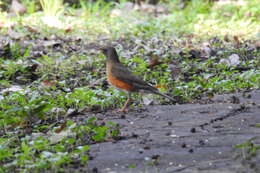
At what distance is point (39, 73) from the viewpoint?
7043 mm

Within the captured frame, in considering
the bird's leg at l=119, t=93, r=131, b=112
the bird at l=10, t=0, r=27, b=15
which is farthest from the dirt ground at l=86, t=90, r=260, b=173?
the bird at l=10, t=0, r=27, b=15

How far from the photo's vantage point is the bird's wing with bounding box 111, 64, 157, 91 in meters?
5.02

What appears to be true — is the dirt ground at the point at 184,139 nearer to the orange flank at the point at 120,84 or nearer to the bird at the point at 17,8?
the orange flank at the point at 120,84

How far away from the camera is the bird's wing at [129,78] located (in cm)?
502

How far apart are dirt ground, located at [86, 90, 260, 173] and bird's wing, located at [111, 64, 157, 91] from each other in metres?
0.23

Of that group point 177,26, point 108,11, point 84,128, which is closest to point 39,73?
point 84,128

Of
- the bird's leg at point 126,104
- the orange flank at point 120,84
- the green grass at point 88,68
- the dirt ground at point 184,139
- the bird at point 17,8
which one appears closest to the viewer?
the dirt ground at point 184,139

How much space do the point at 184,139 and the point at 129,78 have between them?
1.40 meters

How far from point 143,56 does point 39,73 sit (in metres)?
1.76

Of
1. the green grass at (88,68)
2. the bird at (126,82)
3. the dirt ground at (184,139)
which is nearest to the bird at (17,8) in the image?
the green grass at (88,68)

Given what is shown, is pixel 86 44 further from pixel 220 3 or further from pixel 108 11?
pixel 220 3

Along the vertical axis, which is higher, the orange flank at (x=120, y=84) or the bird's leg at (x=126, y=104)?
the orange flank at (x=120, y=84)

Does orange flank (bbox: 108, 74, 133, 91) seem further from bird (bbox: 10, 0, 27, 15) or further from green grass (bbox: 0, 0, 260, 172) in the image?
bird (bbox: 10, 0, 27, 15)

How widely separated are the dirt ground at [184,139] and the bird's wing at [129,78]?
23 cm
